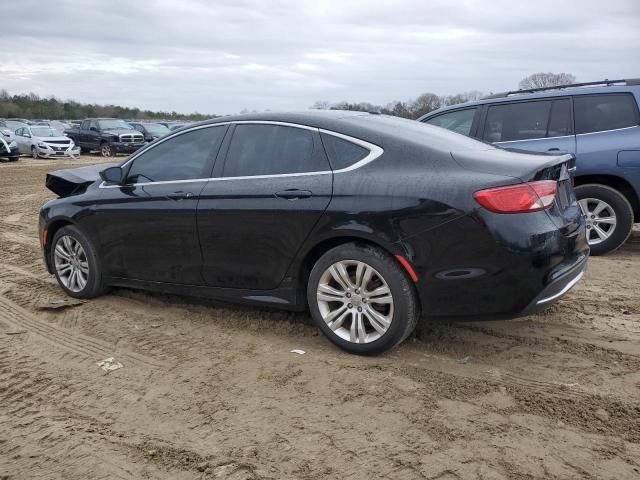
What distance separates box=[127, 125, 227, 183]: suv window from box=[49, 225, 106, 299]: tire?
808 mm

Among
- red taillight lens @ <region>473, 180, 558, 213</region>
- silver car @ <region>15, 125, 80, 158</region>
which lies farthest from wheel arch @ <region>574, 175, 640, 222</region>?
silver car @ <region>15, 125, 80, 158</region>

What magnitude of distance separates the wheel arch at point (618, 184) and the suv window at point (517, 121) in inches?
27.5

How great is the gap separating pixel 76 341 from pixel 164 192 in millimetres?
1319

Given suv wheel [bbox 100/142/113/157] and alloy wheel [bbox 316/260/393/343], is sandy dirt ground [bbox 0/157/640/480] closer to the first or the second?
A: alloy wheel [bbox 316/260/393/343]

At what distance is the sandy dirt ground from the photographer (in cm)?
284

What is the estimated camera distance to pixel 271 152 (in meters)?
4.37

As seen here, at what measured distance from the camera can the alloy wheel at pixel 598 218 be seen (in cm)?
657

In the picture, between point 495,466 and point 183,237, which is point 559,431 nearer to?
point 495,466

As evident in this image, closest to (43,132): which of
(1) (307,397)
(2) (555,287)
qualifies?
(1) (307,397)

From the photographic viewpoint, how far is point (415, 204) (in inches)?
145

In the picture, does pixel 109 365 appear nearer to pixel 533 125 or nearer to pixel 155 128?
pixel 533 125

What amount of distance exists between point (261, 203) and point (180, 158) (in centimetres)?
103

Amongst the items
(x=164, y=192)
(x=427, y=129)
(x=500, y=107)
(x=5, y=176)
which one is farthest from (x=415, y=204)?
(x=5, y=176)

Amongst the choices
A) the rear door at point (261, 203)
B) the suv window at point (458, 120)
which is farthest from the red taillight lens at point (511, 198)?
the suv window at point (458, 120)
